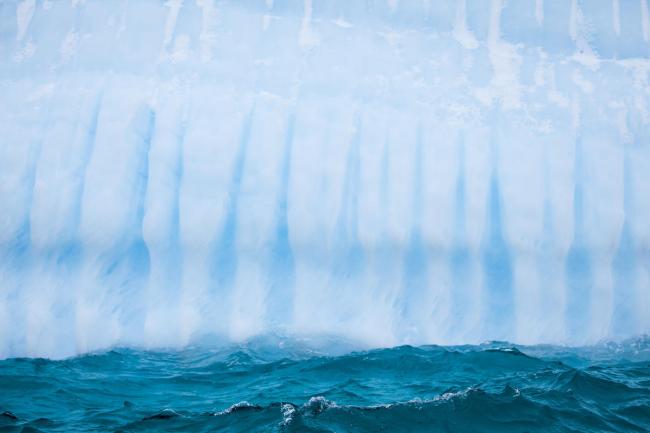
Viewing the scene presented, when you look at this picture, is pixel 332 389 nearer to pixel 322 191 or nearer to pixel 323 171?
pixel 322 191

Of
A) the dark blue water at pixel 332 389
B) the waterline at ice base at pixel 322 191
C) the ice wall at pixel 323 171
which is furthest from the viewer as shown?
the ice wall at pixel 323 171

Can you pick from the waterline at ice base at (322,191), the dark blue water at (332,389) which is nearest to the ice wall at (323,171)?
the waterline at ice base at (322,191)

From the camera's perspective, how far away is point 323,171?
4.45 meters

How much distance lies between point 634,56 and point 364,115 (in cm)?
200

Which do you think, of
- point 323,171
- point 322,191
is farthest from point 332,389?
point 323,171

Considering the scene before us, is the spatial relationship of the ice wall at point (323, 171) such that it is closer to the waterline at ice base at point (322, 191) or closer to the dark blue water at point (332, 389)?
the waterline at ice base at point (322, 191)

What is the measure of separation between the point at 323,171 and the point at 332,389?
162 centimetres

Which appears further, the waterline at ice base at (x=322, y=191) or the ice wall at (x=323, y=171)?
the ice wall at (x=323, y=171)

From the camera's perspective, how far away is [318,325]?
4.07 meters

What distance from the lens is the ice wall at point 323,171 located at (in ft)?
13.6

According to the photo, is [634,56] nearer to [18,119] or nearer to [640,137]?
[640,137]

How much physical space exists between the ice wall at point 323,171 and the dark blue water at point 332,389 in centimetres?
25

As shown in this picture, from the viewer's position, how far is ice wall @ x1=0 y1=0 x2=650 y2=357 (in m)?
4.15

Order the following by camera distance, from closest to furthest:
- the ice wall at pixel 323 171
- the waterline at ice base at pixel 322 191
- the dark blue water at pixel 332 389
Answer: the dark blue water at pixel 332 389 → the waterline at ice base at pixel 322 191 → the ice wall at pixel 323 171
